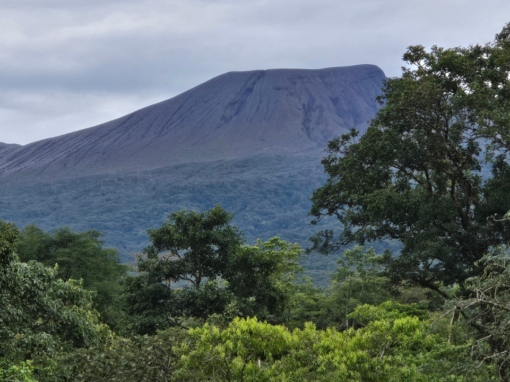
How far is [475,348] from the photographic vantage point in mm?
5723

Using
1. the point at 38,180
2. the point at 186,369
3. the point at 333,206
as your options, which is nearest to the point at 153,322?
the point at 333,206

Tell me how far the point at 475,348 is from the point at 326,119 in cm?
18235

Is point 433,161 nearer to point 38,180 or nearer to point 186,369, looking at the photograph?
point 186,369

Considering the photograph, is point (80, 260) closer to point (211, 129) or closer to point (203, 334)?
point (203, 334)

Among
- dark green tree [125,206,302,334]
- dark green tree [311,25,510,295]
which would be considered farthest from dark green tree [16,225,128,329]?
dark green tree [311,25,510,295]

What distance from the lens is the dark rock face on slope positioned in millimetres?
152625

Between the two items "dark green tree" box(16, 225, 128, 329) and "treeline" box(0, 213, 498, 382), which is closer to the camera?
"treeline" box(0, 213, 498, 382)

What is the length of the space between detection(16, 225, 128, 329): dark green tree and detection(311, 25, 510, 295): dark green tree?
16.1 metres

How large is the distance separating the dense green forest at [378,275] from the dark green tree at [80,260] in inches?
60.5

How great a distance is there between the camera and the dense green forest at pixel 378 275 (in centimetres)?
641

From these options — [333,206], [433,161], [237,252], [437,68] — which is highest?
[437,68]

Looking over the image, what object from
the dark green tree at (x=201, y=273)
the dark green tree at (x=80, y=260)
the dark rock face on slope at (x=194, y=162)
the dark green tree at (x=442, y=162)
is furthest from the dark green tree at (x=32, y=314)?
the dark rock face on slope at (x=194, y=162)

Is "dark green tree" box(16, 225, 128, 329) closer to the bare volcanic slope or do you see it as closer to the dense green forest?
the dense green forest

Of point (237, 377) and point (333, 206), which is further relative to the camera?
point (333, 206)
